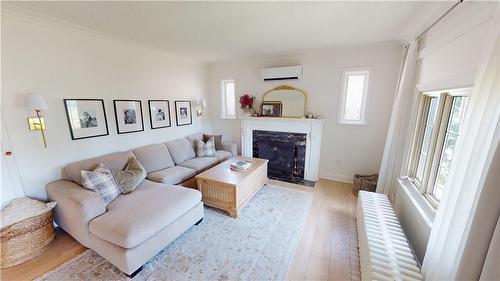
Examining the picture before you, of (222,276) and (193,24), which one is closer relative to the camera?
(222,276)

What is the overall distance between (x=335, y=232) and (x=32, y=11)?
409 centimetres

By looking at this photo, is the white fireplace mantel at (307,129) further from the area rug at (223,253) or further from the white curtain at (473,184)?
the white curtain at (473,184)

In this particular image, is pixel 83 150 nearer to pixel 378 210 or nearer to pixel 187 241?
pixel 187 241

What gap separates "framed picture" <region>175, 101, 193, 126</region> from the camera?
154 inches

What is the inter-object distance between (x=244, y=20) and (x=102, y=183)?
2.45 metres

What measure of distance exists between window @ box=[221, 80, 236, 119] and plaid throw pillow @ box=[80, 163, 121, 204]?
2.88m

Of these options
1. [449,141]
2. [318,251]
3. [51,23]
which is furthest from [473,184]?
[51,23]

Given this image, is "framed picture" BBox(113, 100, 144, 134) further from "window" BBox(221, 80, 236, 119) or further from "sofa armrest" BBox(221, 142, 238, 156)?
"window" BBox(221, 80, 236, 119)

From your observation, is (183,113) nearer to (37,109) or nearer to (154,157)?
(154,157)

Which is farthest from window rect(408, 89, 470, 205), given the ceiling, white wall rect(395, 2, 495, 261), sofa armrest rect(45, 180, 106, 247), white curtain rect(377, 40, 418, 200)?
sofa armrest rect(45, 180, 106, 247)

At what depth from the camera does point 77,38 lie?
7.82ft

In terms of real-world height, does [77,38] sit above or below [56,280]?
above

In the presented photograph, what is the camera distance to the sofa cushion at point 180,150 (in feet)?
11.3

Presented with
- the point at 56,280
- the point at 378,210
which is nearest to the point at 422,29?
the point at 378,210
